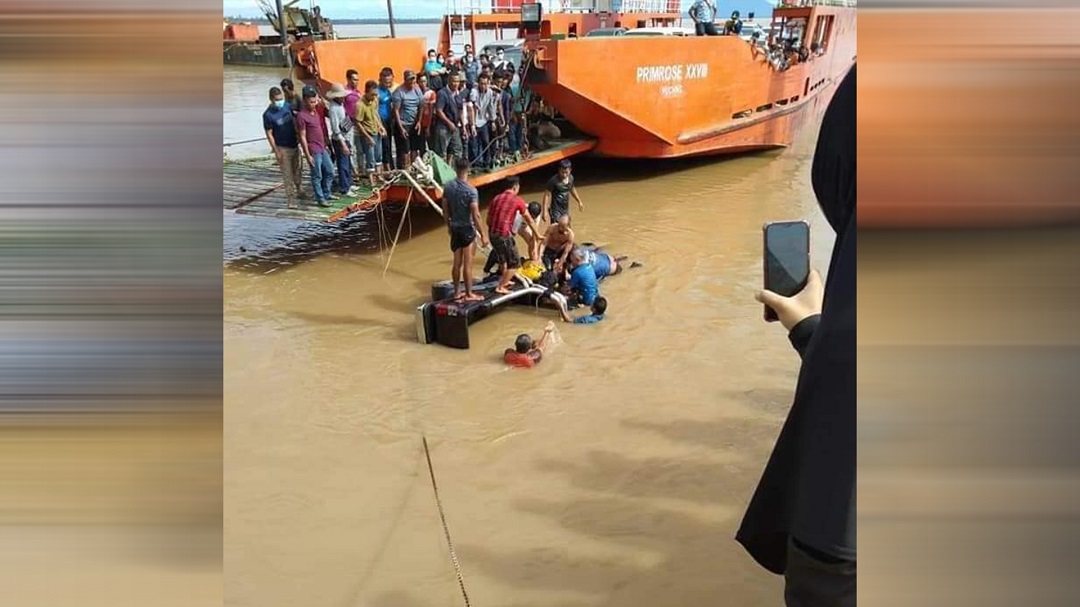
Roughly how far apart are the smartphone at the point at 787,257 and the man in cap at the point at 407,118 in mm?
9183

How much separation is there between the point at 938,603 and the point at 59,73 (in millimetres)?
924

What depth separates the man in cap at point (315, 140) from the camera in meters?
9.51

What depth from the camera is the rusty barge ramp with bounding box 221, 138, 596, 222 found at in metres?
9.73

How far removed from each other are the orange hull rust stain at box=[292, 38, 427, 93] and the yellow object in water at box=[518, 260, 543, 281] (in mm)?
4219

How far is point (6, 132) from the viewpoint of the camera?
28.1 inches

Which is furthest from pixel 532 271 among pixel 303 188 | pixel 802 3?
pixel 802 3

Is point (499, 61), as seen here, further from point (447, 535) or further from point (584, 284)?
point (447, 535)

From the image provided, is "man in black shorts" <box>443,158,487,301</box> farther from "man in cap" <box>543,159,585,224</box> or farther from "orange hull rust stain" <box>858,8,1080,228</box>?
"orange hull rust stain" <box>858,8,1080,228</box>

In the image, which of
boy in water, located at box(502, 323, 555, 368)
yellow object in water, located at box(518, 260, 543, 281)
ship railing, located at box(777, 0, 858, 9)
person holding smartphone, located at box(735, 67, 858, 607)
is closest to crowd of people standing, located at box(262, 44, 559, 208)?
yellow object in water, located at box(518, 260, 543, 281)

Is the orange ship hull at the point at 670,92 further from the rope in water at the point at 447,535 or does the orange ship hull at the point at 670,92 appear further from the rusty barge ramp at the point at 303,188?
the rope in water at the point at 447,535

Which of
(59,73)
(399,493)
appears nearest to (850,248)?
(59,73)

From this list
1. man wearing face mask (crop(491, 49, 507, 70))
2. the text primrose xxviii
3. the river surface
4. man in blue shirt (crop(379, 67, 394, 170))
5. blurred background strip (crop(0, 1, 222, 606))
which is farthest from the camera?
the text primrose xxviii

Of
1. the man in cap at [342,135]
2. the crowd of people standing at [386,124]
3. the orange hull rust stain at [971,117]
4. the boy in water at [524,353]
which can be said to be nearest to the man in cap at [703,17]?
the crowd of people standing at [386,124]

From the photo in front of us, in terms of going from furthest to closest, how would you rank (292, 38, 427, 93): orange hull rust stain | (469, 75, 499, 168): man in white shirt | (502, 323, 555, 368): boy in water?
(469, 75, 499, 168): man in white shirt, (292, 38, 427, 93): orange hull rust stain, (502, 323, 555, 368): boy in water
